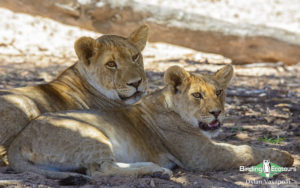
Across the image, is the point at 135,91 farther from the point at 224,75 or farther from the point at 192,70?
the point at 192,70

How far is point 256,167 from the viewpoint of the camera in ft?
14.1

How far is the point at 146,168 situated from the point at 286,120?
118 inches

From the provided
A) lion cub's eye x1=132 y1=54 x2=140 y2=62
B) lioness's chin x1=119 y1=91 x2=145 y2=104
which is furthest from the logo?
lion cub's eye x1=132 y1=54 x2=140 y2=62

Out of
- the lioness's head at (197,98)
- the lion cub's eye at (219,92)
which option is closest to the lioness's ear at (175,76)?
the lioness's head at (197,98)

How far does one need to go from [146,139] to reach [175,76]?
639 mm

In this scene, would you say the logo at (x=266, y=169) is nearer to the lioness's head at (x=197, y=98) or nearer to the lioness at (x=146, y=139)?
the lioness at (x=146, y=139)

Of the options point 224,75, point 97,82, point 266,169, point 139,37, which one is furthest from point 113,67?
point 266,169

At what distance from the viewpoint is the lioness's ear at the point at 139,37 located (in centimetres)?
550

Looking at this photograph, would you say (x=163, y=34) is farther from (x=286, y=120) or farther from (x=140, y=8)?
(x=286, y=120)

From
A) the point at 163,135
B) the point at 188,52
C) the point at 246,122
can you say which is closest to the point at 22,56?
the point at 188,52

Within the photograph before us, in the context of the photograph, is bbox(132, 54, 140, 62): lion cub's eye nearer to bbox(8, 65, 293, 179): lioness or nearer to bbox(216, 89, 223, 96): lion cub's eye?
bbox(8, 65, 293, 179): lioness

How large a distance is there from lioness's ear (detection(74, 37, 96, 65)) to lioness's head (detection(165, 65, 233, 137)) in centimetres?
95

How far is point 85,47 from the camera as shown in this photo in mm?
5082

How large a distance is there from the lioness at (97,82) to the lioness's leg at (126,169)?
3.51 ft
